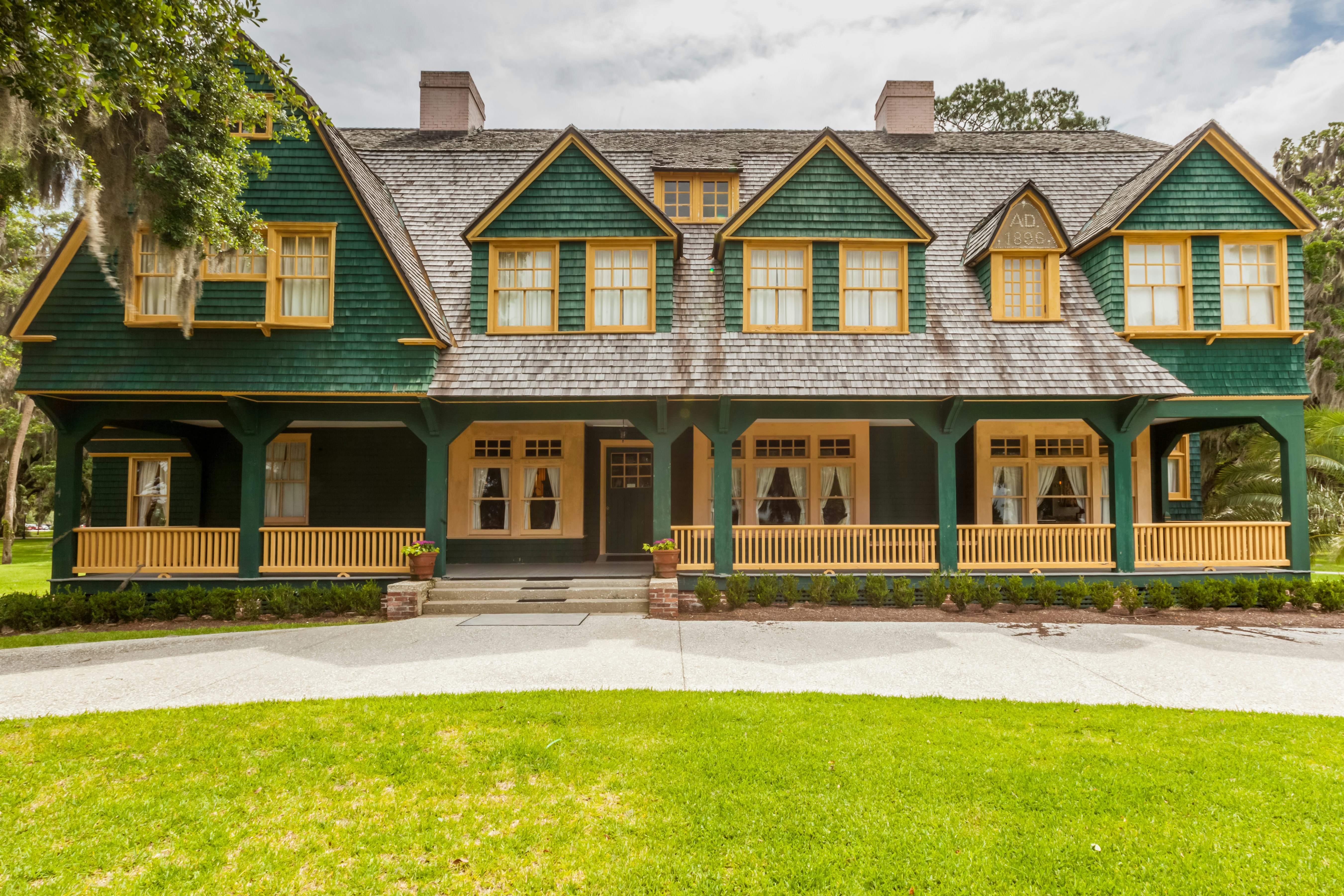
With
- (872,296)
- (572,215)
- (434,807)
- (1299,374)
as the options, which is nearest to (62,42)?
(572,215)

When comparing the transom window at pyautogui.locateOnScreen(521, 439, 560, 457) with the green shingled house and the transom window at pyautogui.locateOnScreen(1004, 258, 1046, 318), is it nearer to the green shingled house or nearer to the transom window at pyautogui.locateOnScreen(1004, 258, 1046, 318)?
the green shingled house

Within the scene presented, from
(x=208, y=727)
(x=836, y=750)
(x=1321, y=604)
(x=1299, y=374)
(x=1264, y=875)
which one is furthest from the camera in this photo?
(x=1299, y=374)

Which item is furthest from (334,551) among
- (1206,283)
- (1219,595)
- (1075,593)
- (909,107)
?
(909,107)

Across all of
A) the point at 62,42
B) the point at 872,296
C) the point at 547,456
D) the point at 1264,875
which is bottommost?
the point at 1264,875

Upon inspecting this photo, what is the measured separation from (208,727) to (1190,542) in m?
13.5

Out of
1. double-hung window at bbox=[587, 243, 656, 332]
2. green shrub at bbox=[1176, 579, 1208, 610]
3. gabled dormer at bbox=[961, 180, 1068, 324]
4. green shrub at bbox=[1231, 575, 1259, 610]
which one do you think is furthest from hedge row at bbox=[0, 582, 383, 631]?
green shrub at bbox=[1231, 575, 1259, 610]

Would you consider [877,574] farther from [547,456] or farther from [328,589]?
[328,589]

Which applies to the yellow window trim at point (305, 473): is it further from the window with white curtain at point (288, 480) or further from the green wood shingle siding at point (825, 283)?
the green wood shingle siding at point (825, 283)

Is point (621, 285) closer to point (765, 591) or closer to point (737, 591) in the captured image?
point (737, 591)

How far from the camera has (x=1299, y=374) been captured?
1123 centimetres

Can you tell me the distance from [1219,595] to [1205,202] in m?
6.49

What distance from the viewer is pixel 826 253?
11766 millimetres

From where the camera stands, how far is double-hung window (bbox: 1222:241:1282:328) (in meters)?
11.5

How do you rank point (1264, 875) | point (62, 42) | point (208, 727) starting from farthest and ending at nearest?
point (62, 42) < point (208, 727) < point (1264, 875)
